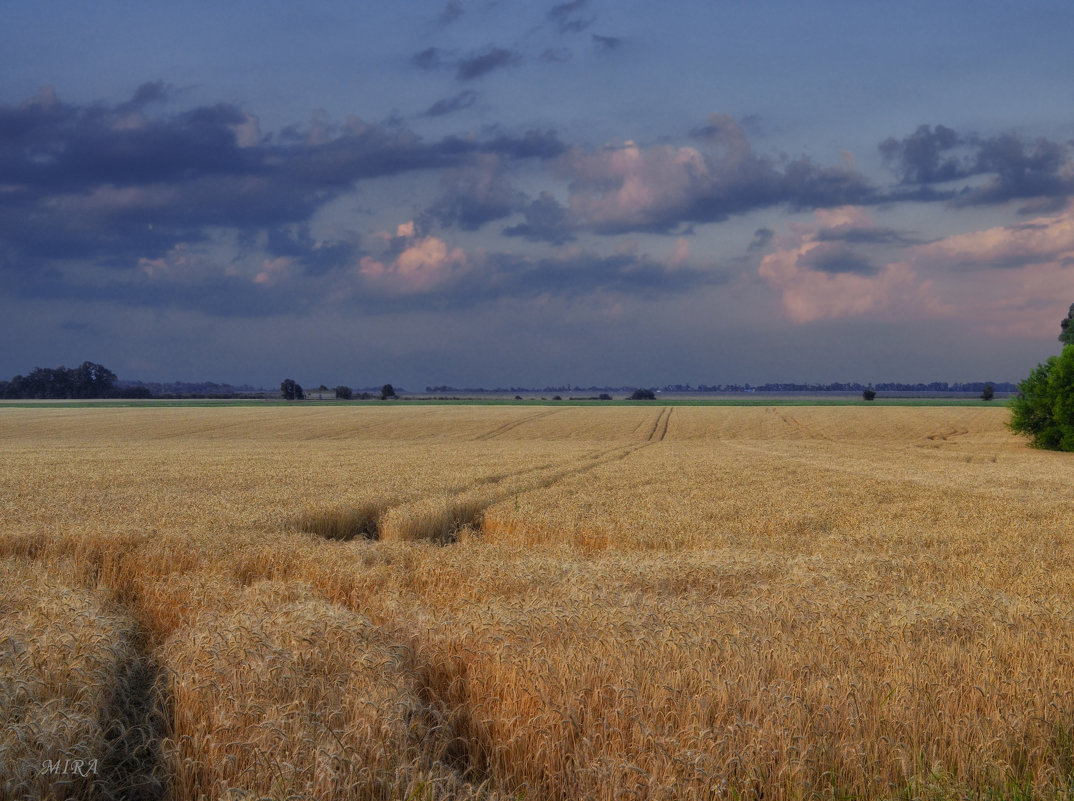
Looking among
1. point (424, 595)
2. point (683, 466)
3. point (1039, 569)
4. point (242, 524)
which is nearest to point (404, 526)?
point (242, 524)

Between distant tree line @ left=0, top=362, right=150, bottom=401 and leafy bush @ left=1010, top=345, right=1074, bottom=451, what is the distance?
168110 millimetres

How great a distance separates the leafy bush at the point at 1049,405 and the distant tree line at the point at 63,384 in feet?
552

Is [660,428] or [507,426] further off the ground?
[507,426]

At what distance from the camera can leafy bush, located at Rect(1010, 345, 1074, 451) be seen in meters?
46.1

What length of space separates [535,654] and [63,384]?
19351 cm

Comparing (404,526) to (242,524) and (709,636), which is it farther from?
(709,636)

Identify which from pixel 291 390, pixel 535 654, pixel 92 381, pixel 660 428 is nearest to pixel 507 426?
pixel 660 428

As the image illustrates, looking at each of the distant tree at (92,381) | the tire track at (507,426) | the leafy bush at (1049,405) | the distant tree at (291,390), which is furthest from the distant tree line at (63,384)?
the leafy bush at (1049,405)

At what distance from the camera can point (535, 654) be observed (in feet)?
19.6

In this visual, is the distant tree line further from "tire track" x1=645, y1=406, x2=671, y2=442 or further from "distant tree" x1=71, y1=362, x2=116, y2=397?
"tire track" x1=645, y1=406, x2=671, y2=442

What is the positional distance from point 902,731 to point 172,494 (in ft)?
57.4

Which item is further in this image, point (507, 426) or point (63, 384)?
point (63, 384)

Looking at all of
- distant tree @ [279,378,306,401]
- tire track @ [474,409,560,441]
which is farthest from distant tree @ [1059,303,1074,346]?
distant tree @ [279,378,306,401]

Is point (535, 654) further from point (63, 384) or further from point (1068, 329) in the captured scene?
point (63, 384)
